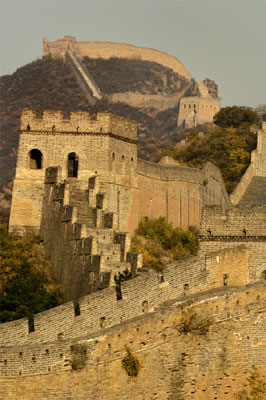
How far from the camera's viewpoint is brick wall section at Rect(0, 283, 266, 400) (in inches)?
A: 844

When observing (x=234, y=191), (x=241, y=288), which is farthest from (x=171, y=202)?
(x=241, y=288)

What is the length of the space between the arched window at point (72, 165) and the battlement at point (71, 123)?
108 cm

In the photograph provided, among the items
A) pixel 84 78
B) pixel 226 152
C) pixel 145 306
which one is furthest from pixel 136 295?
pixel 84 78

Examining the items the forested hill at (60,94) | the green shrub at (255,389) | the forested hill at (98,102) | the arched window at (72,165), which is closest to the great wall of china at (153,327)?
the green shrub at (255,389)

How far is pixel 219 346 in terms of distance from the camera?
76.4 feet

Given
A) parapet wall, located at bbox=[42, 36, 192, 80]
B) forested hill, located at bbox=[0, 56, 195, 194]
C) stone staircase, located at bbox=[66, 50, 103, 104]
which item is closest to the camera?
forested hill, located at bbox=[0, 56, 195, 194]

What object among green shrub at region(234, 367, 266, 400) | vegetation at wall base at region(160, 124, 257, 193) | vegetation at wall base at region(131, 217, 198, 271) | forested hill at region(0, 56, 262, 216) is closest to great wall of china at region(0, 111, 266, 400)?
green shrub at region(234, 367, 266, 400)

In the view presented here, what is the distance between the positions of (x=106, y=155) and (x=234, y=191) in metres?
11.6

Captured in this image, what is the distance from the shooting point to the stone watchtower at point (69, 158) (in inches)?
1607

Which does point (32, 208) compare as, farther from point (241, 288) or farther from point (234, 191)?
point (241, 288)

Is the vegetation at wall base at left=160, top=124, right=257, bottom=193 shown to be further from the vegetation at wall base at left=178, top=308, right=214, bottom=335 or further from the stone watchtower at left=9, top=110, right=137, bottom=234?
the vegetation at wall base at left=178, top=308, right=214, bottom=335

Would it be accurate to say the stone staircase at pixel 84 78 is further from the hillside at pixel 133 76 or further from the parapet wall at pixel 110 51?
the hillside at pixel 133 76

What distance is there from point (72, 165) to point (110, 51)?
378 ft

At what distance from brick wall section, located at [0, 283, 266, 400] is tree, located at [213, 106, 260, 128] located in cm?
4639
